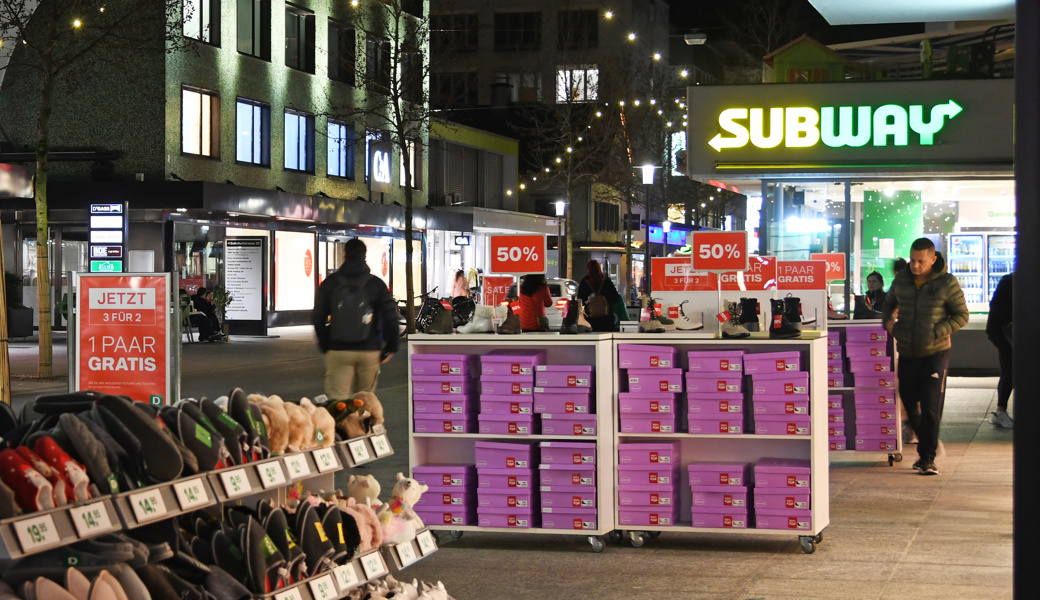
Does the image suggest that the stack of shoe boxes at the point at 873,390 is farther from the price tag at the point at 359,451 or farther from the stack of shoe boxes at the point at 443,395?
the price tag at the point at 359,451

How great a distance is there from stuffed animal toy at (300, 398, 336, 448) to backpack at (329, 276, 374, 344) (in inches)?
181

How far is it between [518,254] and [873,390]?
3833 millimetres

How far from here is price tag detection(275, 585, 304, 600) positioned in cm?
425

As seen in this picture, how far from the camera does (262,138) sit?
36.1 meters

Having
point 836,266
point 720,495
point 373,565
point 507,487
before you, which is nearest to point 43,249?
point 836,266

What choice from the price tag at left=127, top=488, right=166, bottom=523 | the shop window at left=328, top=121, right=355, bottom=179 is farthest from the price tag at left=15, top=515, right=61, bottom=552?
the shop window at left=328, top=121, right=355, bottom=179

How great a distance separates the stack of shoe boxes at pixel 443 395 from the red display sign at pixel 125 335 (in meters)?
2.28

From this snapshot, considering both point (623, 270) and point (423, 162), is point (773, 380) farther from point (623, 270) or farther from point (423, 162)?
point (623, 270)

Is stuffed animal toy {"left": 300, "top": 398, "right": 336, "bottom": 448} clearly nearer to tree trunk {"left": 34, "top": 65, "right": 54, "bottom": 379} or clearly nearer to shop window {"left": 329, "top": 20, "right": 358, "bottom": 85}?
tree trunk {"left": 34, "top": 65, "right": 54, "bottom": 379}

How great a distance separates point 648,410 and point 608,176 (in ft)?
154

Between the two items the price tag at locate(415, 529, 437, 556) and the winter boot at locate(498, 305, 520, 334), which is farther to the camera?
the winter boot at locate(498, 305, 520, 334)

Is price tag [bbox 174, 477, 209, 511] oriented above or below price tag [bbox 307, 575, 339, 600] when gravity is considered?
above

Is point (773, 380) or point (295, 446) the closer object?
point (295, 446)

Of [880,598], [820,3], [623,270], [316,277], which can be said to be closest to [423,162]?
[316,277]
